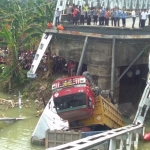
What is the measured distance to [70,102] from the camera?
1580 cm

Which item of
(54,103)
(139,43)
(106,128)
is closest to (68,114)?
(54,103)

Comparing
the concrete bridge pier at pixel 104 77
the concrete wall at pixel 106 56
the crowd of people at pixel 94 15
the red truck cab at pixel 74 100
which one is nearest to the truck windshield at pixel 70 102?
the red truck cab at pixel 74 100

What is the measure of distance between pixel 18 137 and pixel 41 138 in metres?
1.50

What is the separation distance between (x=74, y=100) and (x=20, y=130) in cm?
355

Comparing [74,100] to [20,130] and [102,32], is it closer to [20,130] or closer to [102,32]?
[20,130]

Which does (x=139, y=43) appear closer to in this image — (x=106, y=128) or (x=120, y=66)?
(x=120, y=66)

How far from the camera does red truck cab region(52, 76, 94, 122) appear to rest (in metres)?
15.7

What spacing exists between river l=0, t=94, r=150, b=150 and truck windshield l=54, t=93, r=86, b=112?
1777 millimetres

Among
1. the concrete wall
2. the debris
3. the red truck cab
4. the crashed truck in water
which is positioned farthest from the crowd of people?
the red truck cab

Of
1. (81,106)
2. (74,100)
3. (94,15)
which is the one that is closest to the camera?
(81,106)

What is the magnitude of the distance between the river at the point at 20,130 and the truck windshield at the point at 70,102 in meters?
1.78

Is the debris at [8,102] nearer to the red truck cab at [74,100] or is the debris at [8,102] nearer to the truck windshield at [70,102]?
the red truck cab at [74,100]

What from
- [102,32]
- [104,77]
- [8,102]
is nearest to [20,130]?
[8,102]

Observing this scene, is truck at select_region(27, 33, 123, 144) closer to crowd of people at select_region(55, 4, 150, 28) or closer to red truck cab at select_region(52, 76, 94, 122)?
red truck cab at select_region(52, 76, 94, 122)
